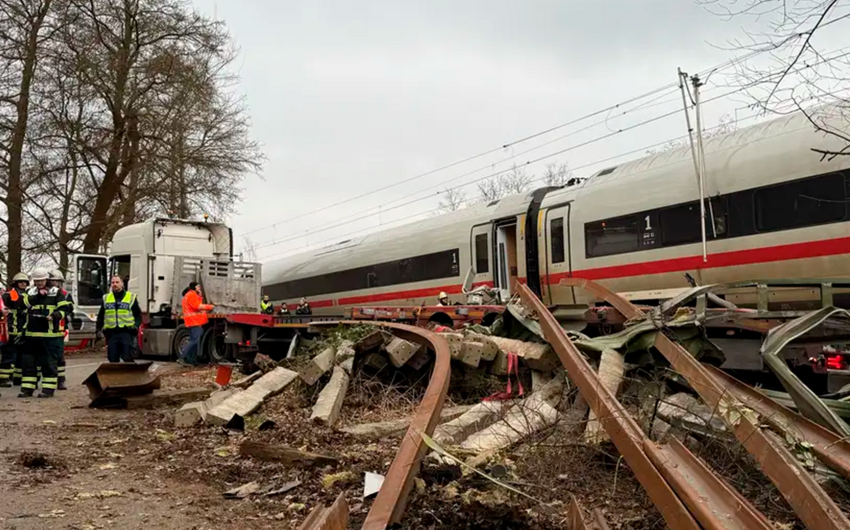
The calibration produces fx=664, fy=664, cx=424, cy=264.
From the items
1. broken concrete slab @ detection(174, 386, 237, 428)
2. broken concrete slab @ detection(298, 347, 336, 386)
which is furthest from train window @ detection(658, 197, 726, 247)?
broken concrete slab @ detection(174, 386, 237, 428)

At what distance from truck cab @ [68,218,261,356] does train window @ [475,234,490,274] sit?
5.15 meters

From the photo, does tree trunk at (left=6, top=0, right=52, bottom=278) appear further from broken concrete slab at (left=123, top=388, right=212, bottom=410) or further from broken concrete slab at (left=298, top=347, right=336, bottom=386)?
broken concrete slab at (left=298, top=347, right=336, bottom=386)

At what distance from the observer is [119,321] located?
9.84m

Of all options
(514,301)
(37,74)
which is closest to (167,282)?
(37,74)

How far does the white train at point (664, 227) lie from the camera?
26.5 ft

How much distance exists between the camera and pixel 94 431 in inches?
250

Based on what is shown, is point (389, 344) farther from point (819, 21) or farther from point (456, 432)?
point (819, 21)

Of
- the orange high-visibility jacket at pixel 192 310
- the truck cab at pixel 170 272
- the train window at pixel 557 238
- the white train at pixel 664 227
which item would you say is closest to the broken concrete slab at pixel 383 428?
the white train at pixel 664 227

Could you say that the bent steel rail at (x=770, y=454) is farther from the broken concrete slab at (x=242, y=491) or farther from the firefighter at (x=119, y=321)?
the firefighter at (x=119, y=321)

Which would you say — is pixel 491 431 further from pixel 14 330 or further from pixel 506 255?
pixel 506 255

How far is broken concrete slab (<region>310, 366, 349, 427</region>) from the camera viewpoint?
229 inches

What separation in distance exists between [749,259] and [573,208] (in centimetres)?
318

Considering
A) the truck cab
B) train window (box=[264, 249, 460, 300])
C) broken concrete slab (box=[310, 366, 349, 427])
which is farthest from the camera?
train window (box=[264, 249, 460, 300])

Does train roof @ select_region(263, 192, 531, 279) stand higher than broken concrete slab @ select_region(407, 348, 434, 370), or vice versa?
train roof @ select_region(263, 192, 531, 279)
